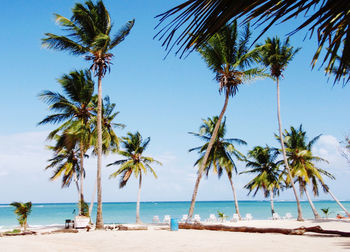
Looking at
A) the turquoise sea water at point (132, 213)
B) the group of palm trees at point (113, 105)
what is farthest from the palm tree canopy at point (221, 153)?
the turquoise sea water at point (132, 213)

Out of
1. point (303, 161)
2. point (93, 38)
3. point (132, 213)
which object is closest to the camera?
point (93, 38)

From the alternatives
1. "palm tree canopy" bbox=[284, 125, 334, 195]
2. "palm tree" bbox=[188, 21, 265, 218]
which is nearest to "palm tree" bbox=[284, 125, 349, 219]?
"palm tree canopy" bbox=[284, 125, 334, 195]

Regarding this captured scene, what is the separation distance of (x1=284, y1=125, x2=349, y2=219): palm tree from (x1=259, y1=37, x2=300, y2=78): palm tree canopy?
5994mm

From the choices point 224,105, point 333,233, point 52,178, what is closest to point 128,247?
point 333,233

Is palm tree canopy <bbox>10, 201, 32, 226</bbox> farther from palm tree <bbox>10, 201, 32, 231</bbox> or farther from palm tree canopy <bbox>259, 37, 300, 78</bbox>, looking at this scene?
palm tree canopy <bbox>259, 37, 300, 78</bbox>

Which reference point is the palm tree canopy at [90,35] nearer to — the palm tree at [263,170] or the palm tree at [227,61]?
the palm tree at [227,61]

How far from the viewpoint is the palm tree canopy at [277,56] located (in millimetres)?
21672

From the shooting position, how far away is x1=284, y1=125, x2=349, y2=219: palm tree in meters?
22.9

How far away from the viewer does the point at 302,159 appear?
23875mm

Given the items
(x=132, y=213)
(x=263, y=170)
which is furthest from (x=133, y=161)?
(x=132, y=213)

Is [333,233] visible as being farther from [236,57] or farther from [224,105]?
[236,57]

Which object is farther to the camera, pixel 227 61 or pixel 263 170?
pixel 263 170

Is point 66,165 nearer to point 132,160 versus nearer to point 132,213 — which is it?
point 132,160

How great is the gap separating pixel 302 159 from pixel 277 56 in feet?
28.7
